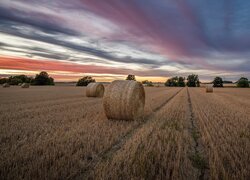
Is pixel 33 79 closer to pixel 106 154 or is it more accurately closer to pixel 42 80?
pixel 42 80

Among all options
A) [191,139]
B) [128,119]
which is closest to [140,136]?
[191,139]

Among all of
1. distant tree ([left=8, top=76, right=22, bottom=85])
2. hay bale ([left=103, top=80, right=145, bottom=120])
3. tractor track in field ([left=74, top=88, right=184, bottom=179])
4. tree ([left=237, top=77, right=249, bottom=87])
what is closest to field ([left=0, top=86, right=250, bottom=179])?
tractor track in field ([left=74, top=88, right=184, bottom=179])

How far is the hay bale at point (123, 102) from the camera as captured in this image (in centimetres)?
742

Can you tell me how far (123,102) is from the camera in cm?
747

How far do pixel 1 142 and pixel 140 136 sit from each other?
3.63m

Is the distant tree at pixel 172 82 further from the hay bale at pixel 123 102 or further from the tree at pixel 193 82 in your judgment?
the hay bale at pixel 123 102

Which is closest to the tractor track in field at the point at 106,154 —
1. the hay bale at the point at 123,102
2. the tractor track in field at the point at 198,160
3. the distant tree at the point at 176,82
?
the hay bale at the point at 123,102

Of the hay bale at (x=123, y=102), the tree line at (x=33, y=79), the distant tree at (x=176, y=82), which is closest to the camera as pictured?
the hay bale at (x=123, y=102)

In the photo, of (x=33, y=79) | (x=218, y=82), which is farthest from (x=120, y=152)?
(x=218, y=82)

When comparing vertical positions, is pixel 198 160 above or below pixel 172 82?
below

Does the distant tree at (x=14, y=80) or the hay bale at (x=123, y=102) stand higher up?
the hay bale at (x=123, y=102)

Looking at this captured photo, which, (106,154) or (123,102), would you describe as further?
(123,102)

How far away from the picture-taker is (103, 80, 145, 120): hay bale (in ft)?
24.3

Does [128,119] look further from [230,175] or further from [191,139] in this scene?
[230,175]
